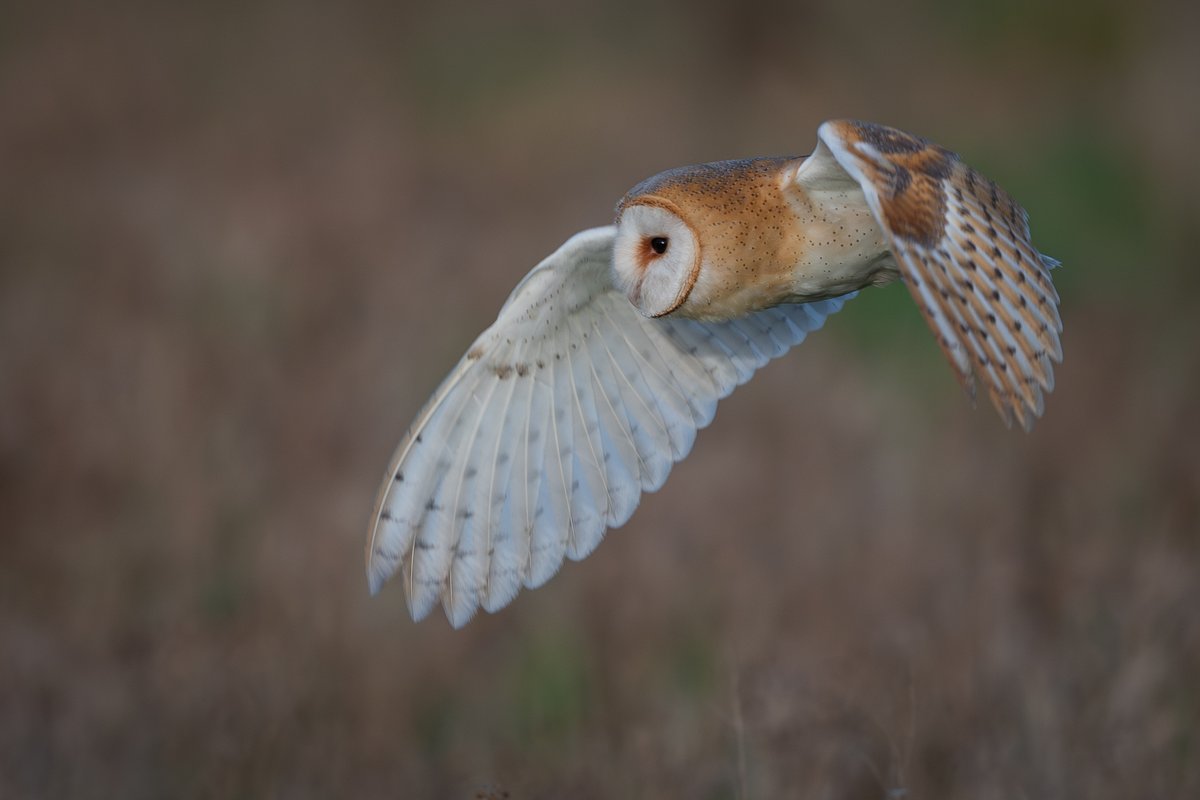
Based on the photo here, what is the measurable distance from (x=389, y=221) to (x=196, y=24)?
162 inches

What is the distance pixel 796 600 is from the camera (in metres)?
5.32

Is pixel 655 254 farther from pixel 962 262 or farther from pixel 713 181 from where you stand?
pixel 962 262

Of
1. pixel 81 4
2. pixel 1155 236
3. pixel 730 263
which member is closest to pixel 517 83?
pixel 81 4

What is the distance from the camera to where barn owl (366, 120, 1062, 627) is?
8.11ft

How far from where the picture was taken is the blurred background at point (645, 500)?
399 cm

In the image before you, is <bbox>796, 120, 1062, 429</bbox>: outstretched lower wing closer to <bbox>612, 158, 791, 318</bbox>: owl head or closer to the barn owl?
the barn owl

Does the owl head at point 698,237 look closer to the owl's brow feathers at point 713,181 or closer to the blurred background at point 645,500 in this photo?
the owl's brow feathers at point 713,181

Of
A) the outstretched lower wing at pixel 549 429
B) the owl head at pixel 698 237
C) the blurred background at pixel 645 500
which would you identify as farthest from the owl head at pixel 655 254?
the blurred background at pixel 645 500

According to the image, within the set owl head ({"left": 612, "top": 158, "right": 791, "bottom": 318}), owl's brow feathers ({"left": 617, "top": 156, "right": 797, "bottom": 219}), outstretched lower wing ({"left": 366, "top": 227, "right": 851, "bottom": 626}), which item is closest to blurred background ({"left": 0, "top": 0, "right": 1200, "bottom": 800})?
outstretched lower wing ({"left": 366, "top": 227, "right": 851, "bottom": 626})

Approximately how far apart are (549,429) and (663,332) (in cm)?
38

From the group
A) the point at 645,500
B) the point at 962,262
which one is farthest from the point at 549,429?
the point at 645,500

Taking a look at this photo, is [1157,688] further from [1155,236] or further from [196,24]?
[196,24]

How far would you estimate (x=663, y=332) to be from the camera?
3428mm

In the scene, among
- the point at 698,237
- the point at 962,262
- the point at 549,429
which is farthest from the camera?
the point at 549,429
